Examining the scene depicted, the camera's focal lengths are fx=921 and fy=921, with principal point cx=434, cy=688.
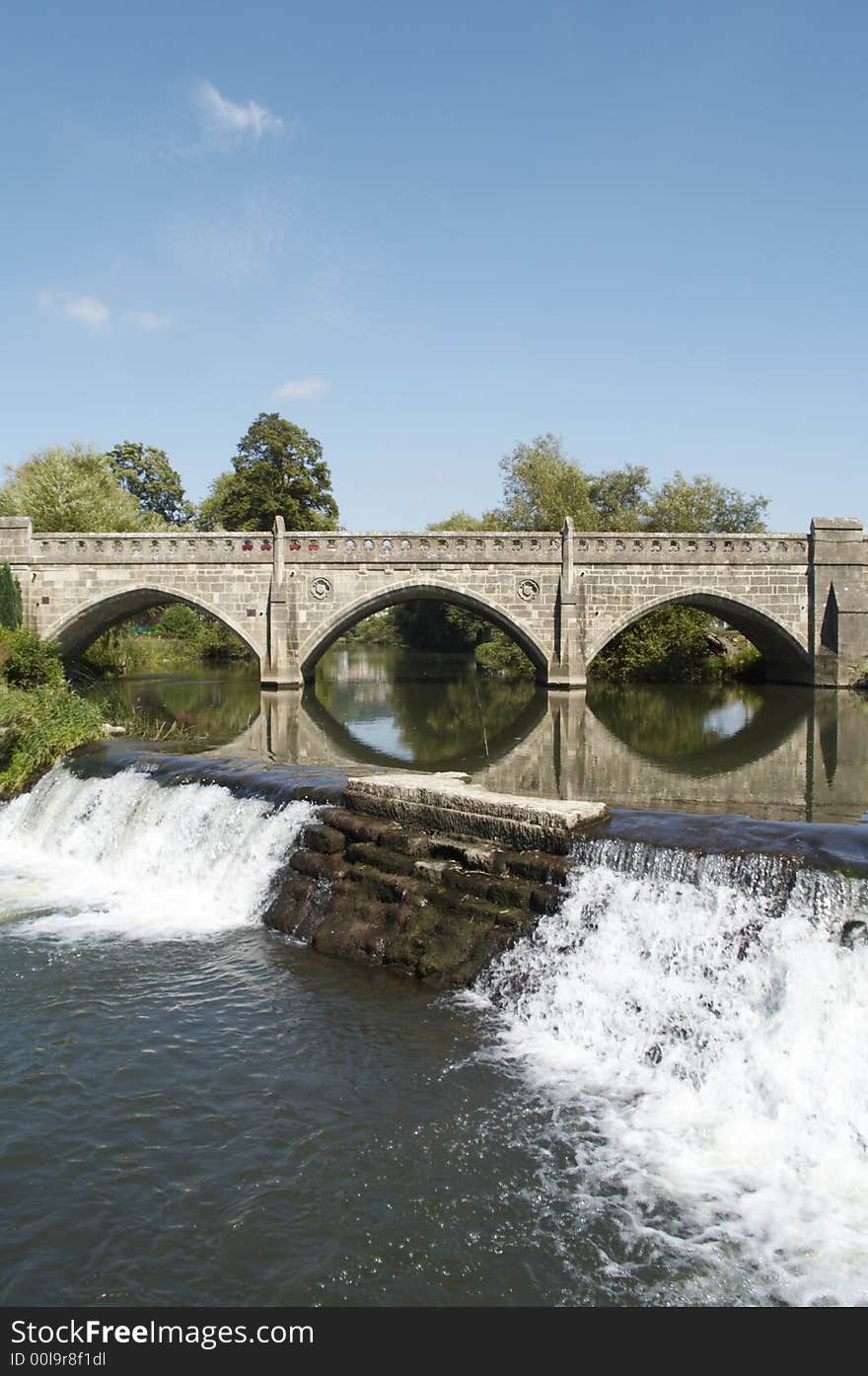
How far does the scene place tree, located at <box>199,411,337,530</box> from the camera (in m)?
52.0

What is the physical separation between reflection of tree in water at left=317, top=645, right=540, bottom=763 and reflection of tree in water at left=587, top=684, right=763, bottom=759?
287 cm

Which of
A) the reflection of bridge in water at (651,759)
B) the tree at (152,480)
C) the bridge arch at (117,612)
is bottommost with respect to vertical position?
the reflection of bridge in water at (651,759)

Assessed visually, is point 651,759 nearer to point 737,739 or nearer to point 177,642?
point 737,739

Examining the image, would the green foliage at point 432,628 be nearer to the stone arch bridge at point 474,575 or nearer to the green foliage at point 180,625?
the green foliage at point 180,625

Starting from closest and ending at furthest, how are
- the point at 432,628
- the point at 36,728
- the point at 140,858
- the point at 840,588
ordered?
the point at 140,858, the point at 36,728, the point at 840,588, the point at 432,628

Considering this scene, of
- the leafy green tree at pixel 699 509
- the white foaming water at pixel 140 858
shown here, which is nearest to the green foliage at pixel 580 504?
the leafy green tree at pixel 699 509

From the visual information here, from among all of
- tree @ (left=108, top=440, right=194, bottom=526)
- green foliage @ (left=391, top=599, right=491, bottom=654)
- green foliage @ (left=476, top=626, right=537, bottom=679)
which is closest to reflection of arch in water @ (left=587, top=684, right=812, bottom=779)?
green foliage @ (left=476, top=626, right=537, bottom=679)

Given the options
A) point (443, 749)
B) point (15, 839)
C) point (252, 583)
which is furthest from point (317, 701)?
point (15, 839)

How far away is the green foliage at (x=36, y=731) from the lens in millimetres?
16359

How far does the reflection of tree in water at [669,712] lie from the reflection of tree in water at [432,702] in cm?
287

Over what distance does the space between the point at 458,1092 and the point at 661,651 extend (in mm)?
31947

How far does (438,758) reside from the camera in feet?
64.8

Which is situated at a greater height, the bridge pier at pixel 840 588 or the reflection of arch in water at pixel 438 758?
the bridge pier at pixel 840 588

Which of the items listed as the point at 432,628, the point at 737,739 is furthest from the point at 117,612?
the point at 432,628
